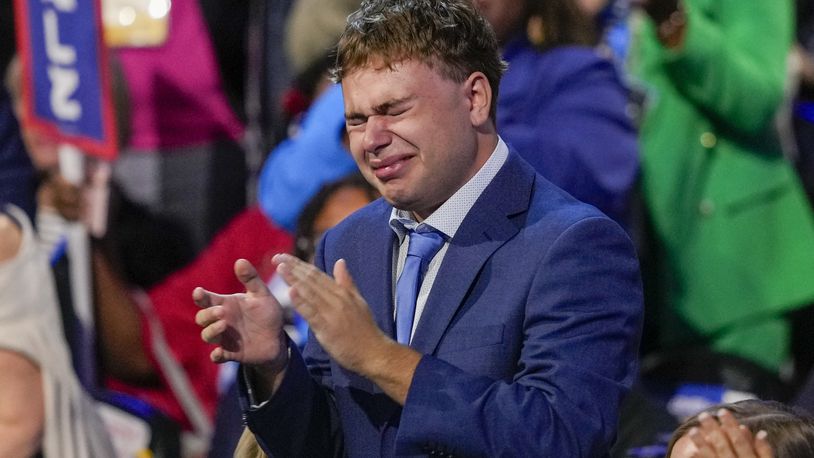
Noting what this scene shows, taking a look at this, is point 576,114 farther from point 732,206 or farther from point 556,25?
point 732,206

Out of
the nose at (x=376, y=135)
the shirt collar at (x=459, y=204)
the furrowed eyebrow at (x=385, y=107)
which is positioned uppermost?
the furrowed eyebrow at (x=385, y=107)

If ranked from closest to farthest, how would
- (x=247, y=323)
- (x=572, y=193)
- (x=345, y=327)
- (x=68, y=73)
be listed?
1. (x=345, y=327)
2. (x=247, y=323)
3. (x=572, y=193)
4. (x=68, y=73)

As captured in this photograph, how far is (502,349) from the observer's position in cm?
210

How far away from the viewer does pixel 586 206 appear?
220 centimetres

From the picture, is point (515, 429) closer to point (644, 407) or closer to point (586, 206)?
point (586, 206)

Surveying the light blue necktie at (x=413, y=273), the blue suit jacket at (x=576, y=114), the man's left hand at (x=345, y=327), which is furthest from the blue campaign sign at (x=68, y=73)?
the man's left hand at (x=345, y=327)

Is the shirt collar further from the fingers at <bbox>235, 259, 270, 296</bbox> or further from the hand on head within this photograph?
the hand on head

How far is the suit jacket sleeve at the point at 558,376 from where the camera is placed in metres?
2.00

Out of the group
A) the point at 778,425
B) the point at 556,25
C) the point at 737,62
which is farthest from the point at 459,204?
the point at 737,62

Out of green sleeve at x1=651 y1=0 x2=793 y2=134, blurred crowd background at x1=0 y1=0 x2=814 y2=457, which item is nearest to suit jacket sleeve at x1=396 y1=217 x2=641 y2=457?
blurred crowd background at x1=0 y1=0 x2=814 y2=457

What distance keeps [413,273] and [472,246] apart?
0.10 meters

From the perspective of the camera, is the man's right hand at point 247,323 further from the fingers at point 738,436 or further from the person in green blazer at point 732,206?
the person in green blazer at point 732,206

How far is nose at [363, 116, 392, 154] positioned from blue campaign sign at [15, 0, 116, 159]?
2.57 metres

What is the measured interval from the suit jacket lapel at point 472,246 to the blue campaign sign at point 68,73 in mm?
2562
